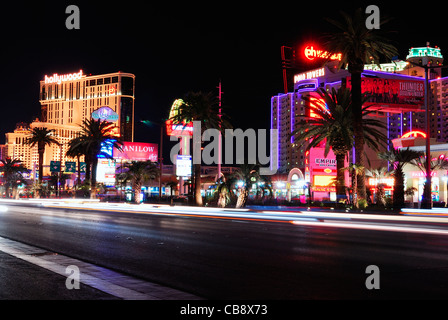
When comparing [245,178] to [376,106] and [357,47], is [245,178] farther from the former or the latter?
[376,106]

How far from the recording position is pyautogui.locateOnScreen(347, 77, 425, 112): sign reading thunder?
83250mm

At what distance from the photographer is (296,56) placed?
142 metres

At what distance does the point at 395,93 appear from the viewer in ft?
278

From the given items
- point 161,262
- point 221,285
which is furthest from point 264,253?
point 221,285

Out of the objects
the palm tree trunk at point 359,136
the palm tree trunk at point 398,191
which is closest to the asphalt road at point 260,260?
the palm tree trunk at point 359,136

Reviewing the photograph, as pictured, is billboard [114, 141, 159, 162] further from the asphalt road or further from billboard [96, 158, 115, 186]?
the asphalt road

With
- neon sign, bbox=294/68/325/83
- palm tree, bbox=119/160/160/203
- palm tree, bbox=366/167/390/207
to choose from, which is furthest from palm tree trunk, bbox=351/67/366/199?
neon sign, bbox=294/68/325/83

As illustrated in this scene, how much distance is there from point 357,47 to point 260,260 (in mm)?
29498

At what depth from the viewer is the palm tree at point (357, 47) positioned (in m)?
36.3

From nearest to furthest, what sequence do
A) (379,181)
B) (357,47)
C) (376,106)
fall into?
(357,47) < (379,181) < (376,106)

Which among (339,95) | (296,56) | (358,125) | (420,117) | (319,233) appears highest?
(296,56)

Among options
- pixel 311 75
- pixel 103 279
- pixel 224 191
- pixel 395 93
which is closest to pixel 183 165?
pixel 224 191
